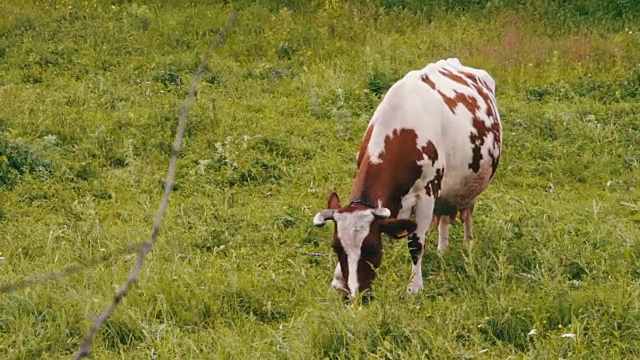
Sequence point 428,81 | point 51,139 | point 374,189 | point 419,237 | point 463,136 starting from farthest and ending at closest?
point 51,139
point 428,81
point 463,136
point 419,237
point 374,189

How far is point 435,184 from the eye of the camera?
17.8 feet

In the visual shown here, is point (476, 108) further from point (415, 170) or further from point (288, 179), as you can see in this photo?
point (288, 179)

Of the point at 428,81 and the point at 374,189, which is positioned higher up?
the point at 428,81

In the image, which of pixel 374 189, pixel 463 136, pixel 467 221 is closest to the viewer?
pixel 374 189

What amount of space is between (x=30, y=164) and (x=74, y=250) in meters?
2.11

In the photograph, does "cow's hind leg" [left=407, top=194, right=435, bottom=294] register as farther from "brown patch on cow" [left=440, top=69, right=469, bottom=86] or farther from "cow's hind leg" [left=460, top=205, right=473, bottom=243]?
"brown patch on cow" [left=440, top=69, right=469, bottom=86]

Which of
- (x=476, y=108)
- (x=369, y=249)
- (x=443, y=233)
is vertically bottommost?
(x=443, y=233)

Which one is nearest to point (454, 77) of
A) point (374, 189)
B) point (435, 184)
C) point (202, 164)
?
point (435, 184)

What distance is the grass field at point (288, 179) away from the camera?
4.49 metres

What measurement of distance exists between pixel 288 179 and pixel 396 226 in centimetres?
315

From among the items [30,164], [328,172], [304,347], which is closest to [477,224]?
[328,172]

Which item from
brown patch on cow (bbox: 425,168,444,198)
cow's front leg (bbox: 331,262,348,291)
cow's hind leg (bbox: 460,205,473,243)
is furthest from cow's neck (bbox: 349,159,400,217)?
cow's hind leg (bbox: 460,205,473,243)

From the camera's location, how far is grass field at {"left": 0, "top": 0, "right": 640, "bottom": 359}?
4488mm

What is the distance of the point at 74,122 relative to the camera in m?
8.95
